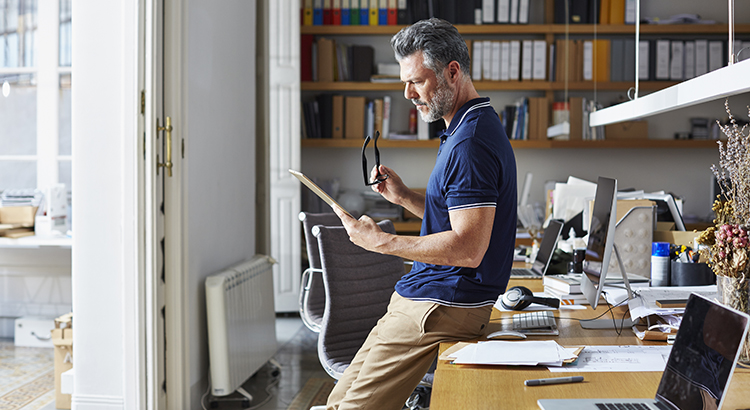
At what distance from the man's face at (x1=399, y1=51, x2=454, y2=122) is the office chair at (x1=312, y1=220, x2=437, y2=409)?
957 mm

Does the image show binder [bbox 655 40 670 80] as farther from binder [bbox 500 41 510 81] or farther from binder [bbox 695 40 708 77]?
binder [bbox 500 41 510 81]

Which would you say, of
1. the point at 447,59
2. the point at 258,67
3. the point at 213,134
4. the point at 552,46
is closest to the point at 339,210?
the point at 447,59

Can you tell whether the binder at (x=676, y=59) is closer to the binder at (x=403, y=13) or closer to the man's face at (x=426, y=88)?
the binder at (x=403, y=13)

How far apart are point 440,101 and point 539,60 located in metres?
3.72

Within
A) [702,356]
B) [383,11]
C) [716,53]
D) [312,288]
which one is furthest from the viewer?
[383,11]

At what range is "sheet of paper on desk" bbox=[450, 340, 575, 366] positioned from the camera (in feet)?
4.45

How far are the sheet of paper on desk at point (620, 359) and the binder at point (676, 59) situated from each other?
13.5 ft

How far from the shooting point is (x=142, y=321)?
260 cm

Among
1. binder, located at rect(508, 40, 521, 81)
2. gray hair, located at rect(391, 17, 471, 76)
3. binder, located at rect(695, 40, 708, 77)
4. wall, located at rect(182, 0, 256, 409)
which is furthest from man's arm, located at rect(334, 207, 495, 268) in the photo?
binder, located at rect(695, 40, 708, 77)

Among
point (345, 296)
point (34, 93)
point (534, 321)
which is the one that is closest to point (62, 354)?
point (345, 296)

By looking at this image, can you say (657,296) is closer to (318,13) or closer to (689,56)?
(689,56)

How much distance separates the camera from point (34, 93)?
4133mm

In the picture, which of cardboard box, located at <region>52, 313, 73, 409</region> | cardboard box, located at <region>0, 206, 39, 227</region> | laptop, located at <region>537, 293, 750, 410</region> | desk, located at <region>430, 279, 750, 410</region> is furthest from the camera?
cardboard box, located at <region>0, 206, 39, 227</region>

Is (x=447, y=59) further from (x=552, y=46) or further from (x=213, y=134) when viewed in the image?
(x=552, y=46)
